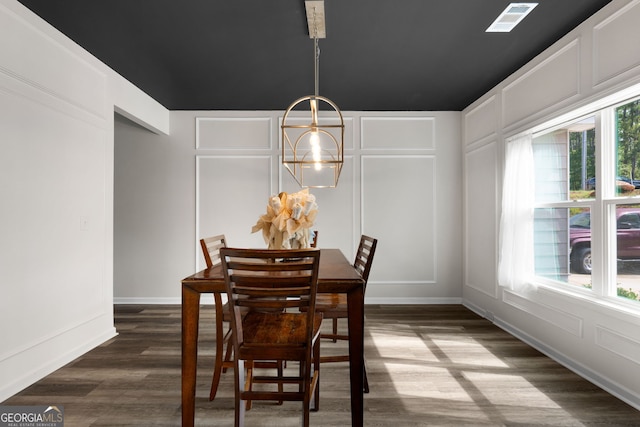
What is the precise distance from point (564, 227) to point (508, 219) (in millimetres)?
593

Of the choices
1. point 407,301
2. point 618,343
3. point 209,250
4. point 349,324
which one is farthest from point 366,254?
point 407,301

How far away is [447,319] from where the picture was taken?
4.41 metres

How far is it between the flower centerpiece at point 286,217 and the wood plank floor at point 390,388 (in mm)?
1000

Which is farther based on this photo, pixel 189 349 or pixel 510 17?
pixel 510 17

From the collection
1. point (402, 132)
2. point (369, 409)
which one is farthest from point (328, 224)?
point (369, 409)

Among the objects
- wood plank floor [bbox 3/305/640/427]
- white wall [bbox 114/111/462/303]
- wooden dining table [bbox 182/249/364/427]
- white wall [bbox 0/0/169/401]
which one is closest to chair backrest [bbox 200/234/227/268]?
wooden dining table [bbox 182/249/364/427]

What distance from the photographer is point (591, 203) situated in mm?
2934

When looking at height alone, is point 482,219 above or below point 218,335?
above

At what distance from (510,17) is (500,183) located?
177cm

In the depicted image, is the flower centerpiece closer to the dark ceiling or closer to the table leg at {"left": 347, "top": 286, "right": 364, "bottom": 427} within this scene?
the table leg at {"left": 347, "top": 286, "right": 364, "bottom": 427}

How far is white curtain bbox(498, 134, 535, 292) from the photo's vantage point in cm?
362

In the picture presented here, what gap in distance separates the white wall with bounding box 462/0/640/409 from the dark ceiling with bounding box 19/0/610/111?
18 cm

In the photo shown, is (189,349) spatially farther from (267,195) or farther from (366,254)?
(267,195)

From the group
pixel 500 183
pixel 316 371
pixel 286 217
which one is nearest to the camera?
pixel 316 371
